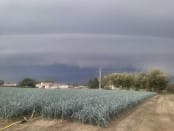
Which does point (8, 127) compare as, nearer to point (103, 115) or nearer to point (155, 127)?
point (103, 115)

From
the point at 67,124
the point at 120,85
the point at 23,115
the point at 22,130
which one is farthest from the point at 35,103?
the point at 120,85

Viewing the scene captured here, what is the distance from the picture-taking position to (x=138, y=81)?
11856 centimetres

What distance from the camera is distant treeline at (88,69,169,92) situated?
11112 cm

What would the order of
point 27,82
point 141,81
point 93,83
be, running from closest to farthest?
point 27,82, point 141,81, point 93,83

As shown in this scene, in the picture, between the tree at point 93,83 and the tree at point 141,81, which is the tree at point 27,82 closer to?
the tree at point 93,83

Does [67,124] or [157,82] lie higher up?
[157,82]

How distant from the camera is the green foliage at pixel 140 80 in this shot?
→ 11106 centimetres

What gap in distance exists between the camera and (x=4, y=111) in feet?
50.8

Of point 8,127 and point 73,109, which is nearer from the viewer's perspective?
point 8,127

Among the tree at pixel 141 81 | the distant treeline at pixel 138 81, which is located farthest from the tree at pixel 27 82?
the tree at pixel 141 81

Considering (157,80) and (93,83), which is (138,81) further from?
(93,83)

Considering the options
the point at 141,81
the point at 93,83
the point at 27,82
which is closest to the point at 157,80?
the point at 141,81

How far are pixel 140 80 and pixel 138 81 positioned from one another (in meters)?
1.43

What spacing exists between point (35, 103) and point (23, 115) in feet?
4.31
